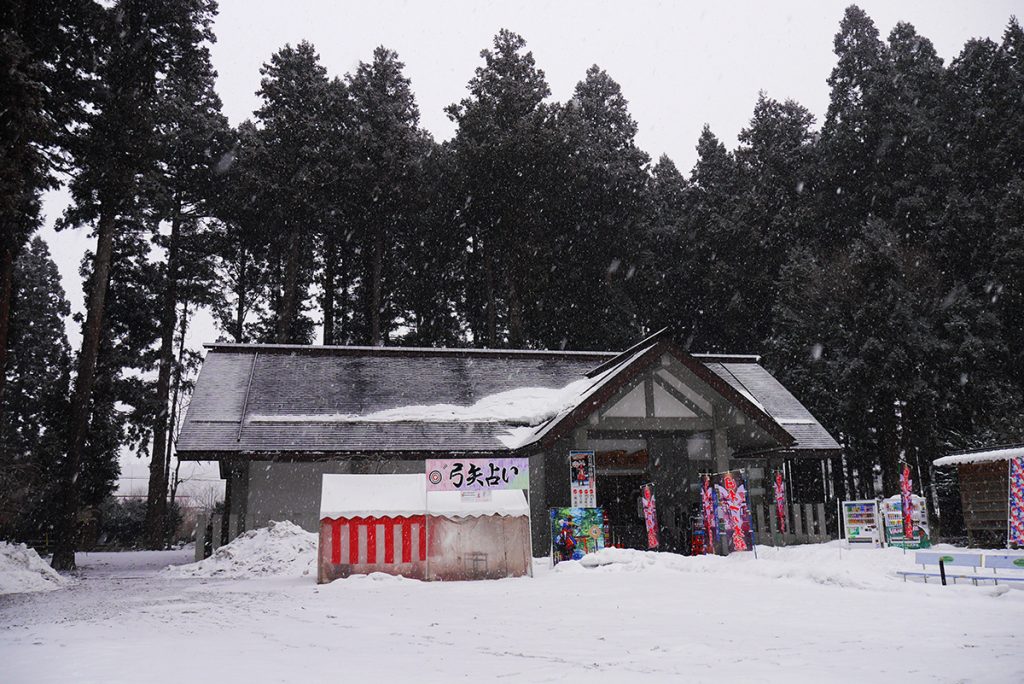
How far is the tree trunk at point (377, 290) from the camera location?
101ft

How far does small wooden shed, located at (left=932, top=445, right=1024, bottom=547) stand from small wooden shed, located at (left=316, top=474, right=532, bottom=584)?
37.7 feet

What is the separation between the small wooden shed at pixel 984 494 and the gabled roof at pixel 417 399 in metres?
3.06

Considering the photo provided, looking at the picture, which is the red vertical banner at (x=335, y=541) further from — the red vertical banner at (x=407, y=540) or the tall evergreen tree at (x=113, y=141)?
the tall evergreen tree at (x=113, y=141)

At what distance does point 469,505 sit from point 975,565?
7.11 meters

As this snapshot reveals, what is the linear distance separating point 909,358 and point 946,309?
253cm

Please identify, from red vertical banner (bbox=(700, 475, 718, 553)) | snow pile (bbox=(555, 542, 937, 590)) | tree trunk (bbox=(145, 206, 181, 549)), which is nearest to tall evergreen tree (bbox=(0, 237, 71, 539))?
tree trunk (bbox=(145, 206, 181, 549))

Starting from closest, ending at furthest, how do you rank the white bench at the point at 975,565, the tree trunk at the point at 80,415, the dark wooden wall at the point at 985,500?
the white bench at the point at 975,565, the dark wooden wall at the point at 985,500, the tree trunk at the point at 80,415

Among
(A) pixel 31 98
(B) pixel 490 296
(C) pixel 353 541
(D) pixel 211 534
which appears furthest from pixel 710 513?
(B) pixel 490 296

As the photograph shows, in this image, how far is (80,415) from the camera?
61.9 ft

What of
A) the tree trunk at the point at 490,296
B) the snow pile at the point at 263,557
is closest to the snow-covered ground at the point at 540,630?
the snow pile at the point at 263,557

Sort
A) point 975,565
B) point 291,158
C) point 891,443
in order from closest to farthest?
point 975,565 → point 891,443 → point 291,158

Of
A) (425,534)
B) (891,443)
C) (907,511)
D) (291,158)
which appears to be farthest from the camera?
(291,158)

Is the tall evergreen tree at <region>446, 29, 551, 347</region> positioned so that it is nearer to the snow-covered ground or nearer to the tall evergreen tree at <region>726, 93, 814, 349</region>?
the tall evergreen tree at <region>726, 93, 814, 349</region>

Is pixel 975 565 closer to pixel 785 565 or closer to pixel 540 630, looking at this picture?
pixel 785 565
